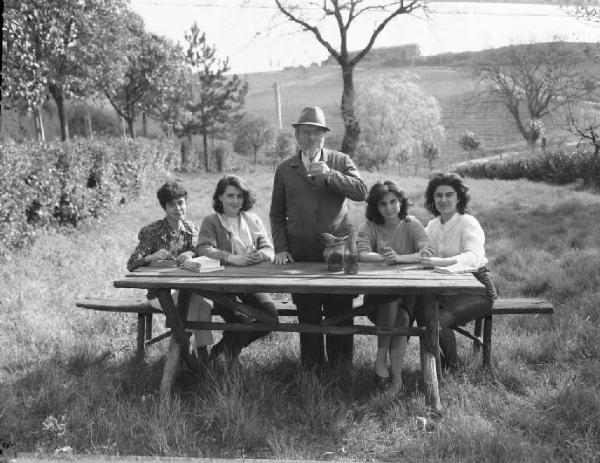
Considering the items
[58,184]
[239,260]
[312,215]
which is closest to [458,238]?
[312,215]

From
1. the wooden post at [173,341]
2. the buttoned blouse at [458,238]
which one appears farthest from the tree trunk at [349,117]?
the wooden post at [173,341]

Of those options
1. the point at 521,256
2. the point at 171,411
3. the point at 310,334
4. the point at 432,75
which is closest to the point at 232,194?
the point at 310,334

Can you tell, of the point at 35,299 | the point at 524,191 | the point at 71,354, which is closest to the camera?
the point at 71,354

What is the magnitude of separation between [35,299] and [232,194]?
275 centimetres

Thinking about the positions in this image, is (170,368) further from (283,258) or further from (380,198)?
(380,198)

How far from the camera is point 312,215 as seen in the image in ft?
13.2

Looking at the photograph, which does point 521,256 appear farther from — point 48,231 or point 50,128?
point 50,128

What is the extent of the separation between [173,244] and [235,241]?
516mm

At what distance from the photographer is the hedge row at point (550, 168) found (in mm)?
19109

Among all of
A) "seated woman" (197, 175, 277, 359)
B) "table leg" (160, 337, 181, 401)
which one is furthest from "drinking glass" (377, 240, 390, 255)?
"table leg" (160, 337, 181, 401)

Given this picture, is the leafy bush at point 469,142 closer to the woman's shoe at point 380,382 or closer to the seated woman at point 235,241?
the seated woman at point 235,241

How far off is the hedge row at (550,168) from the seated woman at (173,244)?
1616cm

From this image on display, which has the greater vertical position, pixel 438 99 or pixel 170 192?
pixel 438 99

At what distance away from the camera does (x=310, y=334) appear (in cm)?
401
